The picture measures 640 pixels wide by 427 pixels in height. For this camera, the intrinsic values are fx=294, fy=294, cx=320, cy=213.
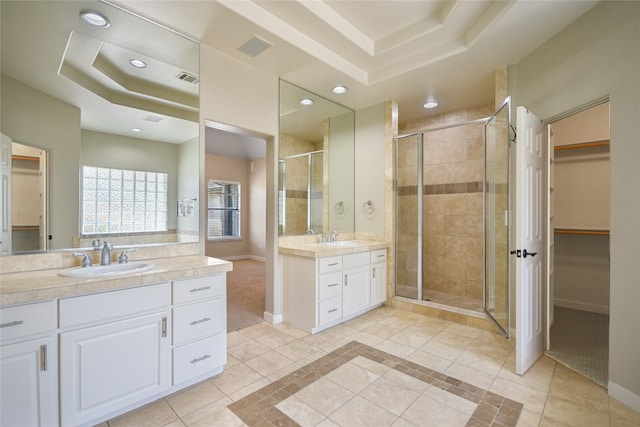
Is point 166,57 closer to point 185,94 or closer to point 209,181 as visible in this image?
point 185,94

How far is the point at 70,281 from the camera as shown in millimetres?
1540

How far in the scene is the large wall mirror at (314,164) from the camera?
3381 millimetres

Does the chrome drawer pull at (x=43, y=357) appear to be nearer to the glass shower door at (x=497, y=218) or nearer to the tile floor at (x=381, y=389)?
the tile floor at (x=381, y=389)

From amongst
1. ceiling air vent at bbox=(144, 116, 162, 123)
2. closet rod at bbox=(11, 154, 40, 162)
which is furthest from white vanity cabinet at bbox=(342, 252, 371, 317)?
closet rod at bbox=(11, 154, 40, 162)

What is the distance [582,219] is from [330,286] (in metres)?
3.22

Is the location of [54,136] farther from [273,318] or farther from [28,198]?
[273,318]

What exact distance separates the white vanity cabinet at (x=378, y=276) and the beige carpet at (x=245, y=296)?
1.39 m

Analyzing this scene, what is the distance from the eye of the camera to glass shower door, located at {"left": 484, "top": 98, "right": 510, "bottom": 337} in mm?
2979

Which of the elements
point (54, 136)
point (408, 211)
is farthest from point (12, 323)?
point (408, 211)

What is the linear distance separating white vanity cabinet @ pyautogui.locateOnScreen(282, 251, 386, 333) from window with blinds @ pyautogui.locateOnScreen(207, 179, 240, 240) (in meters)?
4.73

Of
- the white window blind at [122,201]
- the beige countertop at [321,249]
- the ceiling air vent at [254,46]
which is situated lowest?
the beige countertop at [321,249]

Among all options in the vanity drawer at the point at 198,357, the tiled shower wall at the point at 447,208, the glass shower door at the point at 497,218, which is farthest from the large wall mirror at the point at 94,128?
the glass shower door at the point at 497,218

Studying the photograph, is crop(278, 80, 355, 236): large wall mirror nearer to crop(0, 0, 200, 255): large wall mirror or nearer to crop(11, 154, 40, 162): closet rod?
crop(0, 0, 200, 255): large wall mirror

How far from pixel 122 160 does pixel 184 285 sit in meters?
1.09
